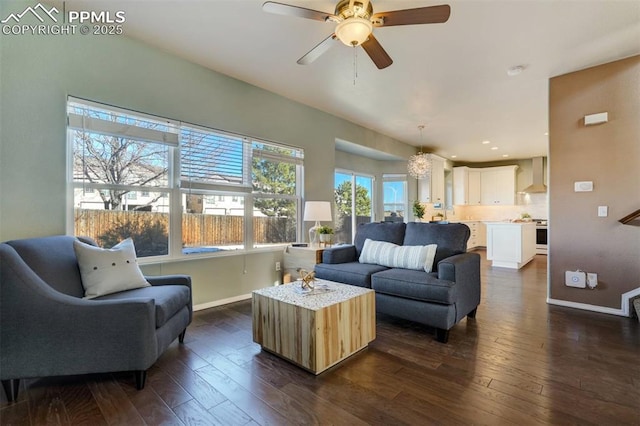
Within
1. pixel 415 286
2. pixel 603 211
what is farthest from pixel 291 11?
pixel 603 211

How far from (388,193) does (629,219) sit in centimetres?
461

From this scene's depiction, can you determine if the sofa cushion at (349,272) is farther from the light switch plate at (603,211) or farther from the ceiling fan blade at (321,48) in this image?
the light switch plate at (603,211)

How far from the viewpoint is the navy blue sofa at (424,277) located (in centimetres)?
244

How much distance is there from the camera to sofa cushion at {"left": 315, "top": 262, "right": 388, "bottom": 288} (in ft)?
9.66

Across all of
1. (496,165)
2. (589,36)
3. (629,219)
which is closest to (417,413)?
(629,219)

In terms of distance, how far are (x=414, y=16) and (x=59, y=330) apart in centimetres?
285

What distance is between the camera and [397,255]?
3121mm

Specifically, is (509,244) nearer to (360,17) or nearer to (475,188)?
(475,188)

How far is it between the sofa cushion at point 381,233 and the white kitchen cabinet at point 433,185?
165 inches

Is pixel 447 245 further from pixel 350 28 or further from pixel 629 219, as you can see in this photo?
pixel 350 28

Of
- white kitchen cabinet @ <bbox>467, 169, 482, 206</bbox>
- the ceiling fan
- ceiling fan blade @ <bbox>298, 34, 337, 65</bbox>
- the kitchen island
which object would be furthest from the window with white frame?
the ceiling fan

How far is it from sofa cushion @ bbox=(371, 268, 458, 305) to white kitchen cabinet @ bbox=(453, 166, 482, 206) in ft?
22.2

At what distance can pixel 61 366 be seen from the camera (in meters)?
1.69

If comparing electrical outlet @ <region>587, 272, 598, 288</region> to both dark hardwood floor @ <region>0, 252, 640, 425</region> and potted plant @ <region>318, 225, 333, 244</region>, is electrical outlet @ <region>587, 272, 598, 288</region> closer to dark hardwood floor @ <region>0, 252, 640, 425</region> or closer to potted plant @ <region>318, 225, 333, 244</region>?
dark hardwood floor @ <region>0, 252, 640, 425</region>
